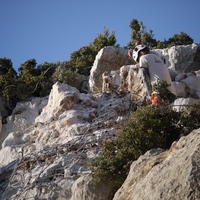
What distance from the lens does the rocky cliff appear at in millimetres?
4680

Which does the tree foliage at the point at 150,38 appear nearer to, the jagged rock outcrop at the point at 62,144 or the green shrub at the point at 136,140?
the jagged rock outcrop at the point at 62,144

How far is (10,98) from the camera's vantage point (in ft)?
49.7

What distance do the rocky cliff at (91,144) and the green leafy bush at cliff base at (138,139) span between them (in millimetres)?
235

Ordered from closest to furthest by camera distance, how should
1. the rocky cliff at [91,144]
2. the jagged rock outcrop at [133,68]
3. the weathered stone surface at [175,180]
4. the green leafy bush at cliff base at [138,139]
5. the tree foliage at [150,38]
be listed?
the weathered stone surface at [175,180], the rocky cliff at [91,144], the green leafy bush at cliff base at [138,139], the jagged rock outcrop at [133,68], the tree foliage at [150,38]

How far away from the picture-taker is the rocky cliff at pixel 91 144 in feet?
15.4

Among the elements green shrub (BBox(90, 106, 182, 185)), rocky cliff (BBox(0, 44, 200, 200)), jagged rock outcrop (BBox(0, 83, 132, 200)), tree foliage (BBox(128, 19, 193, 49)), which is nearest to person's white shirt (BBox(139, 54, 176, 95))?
rocky cliff (BBox(0, 44, 200, 200))

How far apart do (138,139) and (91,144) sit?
2.11 m

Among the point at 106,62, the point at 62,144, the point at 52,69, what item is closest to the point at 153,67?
the point at 62,144

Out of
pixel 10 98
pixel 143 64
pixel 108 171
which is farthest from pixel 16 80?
pixel 108 171

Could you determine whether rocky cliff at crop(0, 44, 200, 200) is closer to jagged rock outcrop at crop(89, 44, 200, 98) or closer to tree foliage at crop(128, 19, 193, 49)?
jagged rock outcrop at crop(89, 44, 200, 98)

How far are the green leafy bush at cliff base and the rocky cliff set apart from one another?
0.24m

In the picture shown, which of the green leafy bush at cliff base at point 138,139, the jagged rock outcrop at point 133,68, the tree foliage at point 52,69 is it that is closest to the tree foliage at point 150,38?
the tree foliage at point 52,69

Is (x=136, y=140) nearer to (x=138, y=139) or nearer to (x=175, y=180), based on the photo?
(x=138, y=139)

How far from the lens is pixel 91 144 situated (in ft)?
30.1
